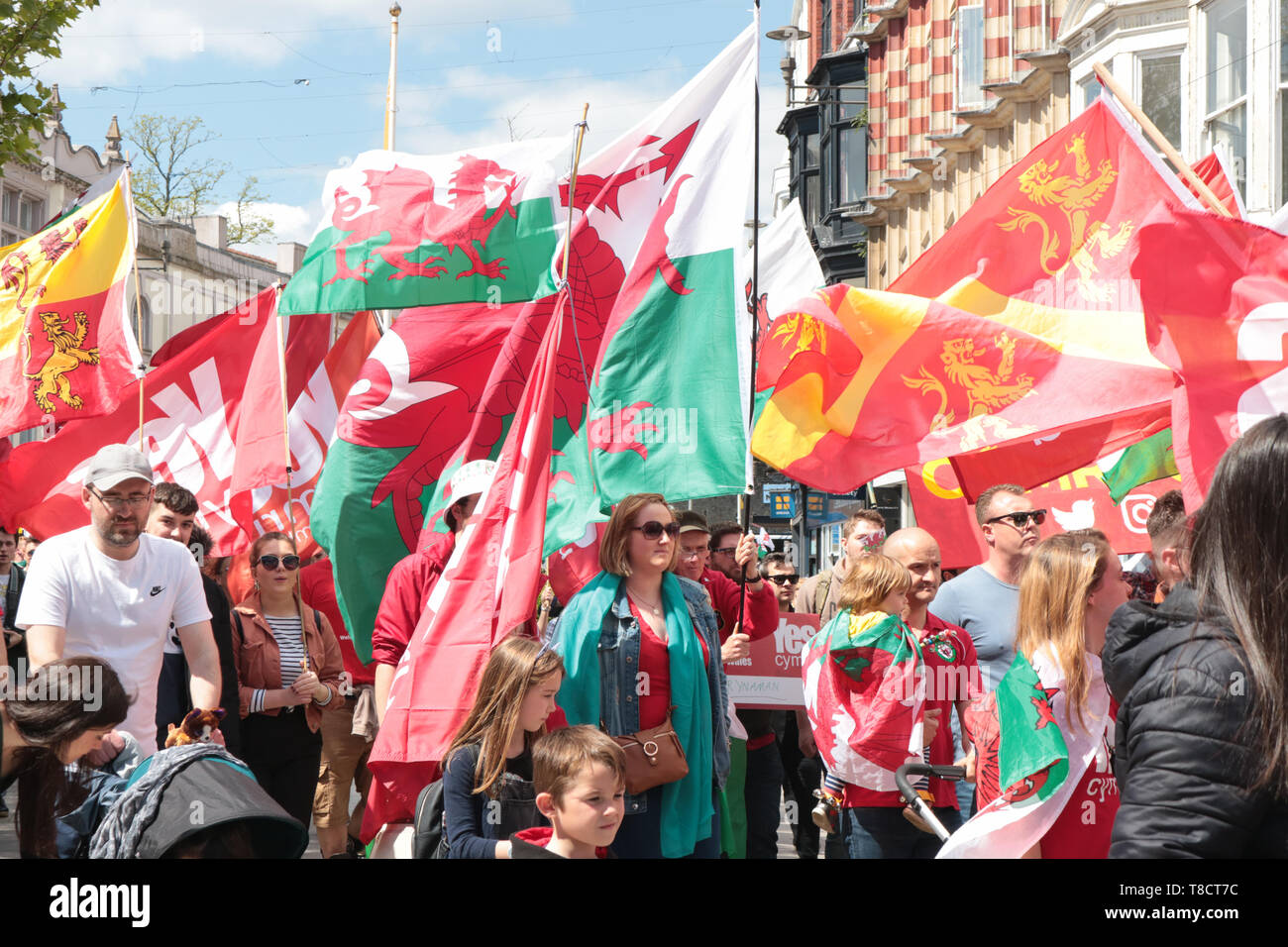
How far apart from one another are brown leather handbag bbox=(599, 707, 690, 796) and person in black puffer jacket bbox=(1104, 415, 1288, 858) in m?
2.51

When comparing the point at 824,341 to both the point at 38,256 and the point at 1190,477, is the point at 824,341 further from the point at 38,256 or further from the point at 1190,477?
the point at 38,256

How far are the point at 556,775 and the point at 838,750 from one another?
1.62 metres

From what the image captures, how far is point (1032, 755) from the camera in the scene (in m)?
3.91

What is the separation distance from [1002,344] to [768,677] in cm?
188

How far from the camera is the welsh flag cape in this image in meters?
3.87

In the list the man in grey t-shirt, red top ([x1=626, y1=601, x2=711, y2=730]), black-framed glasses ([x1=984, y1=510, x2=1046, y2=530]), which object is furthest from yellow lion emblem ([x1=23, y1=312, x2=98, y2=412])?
black-framed glasses ([x1=984, y1=510, x2=1046, y2=530])

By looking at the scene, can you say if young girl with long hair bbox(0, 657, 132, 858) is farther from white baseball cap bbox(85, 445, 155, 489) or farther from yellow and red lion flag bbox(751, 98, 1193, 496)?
yellow and red lion flag bbox(751, 98, 1193, 496)

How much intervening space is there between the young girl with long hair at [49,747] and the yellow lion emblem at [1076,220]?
4.62 metres

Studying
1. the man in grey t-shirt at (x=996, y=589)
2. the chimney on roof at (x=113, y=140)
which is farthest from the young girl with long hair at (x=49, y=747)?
the chimney on roof at (x=113, y=140)

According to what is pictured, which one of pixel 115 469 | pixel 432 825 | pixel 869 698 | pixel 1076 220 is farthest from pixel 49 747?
pixel 1076 220

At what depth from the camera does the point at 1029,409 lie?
19.3 feet

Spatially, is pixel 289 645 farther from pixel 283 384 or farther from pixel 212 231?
pixel 212 231

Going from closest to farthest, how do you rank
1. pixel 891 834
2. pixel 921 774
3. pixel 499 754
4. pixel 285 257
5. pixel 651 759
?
pixel 499 754
pixel 651 759
pixel 921 774
pixel 891 834
pixel 285 257
